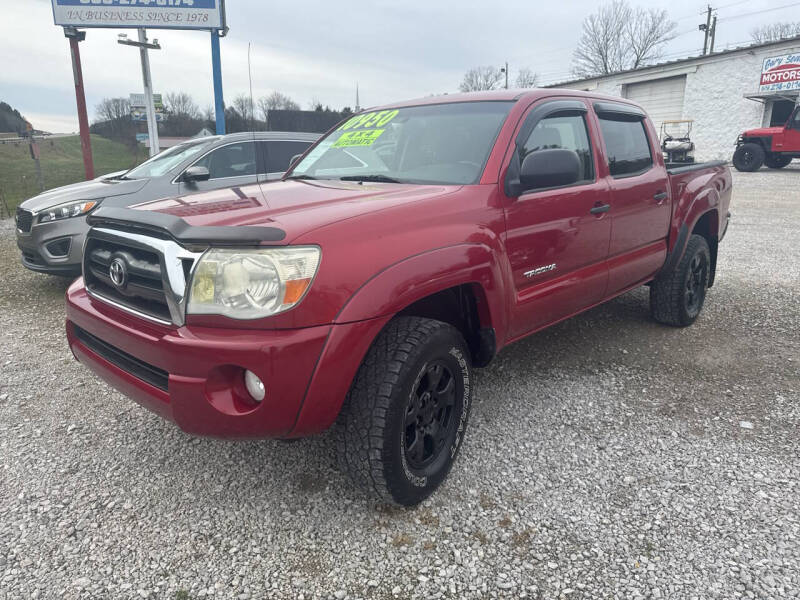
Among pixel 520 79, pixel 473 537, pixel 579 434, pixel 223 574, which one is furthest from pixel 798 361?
pixel 520 79

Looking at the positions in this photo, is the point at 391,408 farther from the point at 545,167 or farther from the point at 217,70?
the point at 217,70

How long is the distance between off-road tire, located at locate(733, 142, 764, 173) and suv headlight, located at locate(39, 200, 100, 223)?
2062 cm

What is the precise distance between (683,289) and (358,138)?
2.77m

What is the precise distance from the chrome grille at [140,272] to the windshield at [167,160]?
3.78 meters

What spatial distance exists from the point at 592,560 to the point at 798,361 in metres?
2.77

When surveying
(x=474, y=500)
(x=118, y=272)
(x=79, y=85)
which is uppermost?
(x=79, y=85)

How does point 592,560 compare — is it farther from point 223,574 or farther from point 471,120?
point 471,120

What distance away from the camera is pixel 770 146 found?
18578 millimetres

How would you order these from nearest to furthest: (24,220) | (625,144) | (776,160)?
(625,144)
(24,220)
(776,160)

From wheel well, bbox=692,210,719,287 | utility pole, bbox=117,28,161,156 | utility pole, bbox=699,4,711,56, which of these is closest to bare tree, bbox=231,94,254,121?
utility pole, bbox=117,28,161,156

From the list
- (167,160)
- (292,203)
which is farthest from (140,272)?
(167,160)

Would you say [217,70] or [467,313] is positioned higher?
[217,70]

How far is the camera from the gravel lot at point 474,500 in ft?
6.48

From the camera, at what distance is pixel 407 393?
2125 mm
